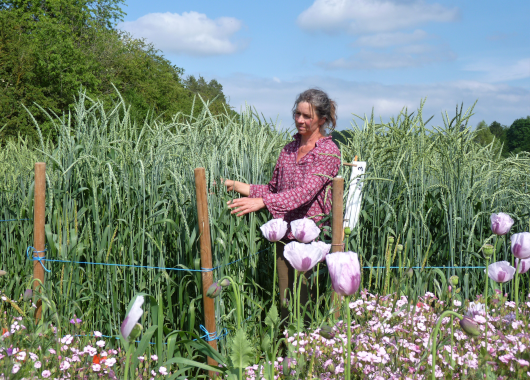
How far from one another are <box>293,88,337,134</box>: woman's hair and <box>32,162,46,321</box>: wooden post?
5.14 ft

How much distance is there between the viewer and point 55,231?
2.73 metres

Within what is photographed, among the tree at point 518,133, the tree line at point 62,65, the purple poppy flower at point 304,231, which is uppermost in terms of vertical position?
the tree at point 518,133

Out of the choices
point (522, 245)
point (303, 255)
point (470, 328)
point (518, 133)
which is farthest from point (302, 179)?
point (518, 133)

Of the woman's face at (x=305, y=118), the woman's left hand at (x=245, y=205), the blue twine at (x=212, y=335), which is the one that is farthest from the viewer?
the woman's face at (x=305, y=118)

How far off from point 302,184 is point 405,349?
3.77 feet

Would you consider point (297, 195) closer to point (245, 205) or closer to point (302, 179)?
Answer: point (302, 179)

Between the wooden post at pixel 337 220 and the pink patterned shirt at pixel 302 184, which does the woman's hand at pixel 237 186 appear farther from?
the wooden post at pixel 337 220

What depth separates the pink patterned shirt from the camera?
253 centimetres

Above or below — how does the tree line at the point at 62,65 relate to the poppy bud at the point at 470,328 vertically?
above

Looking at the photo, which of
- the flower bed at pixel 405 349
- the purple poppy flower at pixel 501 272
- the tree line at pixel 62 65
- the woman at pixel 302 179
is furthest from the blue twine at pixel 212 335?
the tree line at pixel 62 65

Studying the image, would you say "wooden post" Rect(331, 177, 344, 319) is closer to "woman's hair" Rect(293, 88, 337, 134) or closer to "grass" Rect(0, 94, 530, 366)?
"grass" Rect(0, 94, 530, 366)

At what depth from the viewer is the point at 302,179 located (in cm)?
262

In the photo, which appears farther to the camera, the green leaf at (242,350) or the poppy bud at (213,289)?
the poppy bud at (213,289)

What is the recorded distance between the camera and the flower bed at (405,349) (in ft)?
4.79
